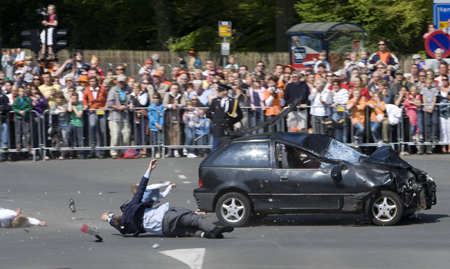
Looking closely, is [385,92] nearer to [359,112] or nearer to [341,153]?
[359,112]

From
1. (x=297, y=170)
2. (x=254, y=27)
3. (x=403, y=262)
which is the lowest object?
(x=403, y=262)

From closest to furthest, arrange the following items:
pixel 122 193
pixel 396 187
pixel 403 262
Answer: pixel 403 262, pixel 396 187, pixel 122 193

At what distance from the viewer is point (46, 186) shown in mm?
16875

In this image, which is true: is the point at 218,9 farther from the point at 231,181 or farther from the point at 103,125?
the point at 231,181

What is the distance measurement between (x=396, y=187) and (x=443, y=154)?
26.8ft

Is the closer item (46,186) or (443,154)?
(46,186)

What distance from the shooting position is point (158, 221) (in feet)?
39.1

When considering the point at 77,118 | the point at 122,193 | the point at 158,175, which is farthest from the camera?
the point at 77,118

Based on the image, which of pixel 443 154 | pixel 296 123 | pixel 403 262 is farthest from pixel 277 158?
pixel 443 154

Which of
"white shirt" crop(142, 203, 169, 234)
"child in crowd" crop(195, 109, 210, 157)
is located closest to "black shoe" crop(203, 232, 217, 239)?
"white shirt" crop(142, 203, 169, 234)

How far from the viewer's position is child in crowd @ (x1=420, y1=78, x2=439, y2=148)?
1981 cm

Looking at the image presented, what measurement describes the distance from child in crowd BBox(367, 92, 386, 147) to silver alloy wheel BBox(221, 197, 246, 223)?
Result: 752 cm

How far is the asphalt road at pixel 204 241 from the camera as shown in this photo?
1016 centimetres

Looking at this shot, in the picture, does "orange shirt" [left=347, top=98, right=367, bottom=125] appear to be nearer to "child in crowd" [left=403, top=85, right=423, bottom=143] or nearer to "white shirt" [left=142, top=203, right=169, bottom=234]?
"child in crowd" [left=403, top=85, right=423, bottom=143]
